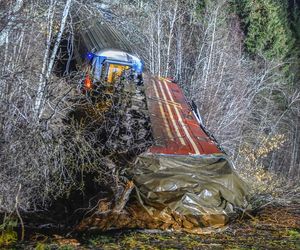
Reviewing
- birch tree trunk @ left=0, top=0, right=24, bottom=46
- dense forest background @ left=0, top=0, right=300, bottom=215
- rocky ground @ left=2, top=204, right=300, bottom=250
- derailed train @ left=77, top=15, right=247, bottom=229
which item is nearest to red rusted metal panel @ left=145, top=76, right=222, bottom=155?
derailed train @ left=77, top=15, right=247, bottom=229

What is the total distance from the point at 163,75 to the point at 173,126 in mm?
11402

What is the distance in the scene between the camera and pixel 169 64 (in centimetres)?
2188

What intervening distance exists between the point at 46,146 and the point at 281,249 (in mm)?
3929

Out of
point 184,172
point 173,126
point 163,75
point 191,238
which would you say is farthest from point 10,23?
point 163,75

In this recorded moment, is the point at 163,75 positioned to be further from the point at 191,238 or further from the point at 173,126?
the point at 191,238

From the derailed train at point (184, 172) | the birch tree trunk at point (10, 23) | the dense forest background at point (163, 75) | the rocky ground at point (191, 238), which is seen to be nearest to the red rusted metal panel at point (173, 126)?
the derailed train at point (184, 172)

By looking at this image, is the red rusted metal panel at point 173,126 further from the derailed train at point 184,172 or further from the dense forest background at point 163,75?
the dense forest background at point 163,75

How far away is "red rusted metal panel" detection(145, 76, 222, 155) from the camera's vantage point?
312 inches

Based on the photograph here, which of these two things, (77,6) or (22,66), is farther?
(77,6)

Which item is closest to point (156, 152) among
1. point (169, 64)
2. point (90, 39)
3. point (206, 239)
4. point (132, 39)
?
point (206, 239)

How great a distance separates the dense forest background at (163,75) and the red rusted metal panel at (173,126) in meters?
1.13

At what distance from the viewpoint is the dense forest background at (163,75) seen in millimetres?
7484

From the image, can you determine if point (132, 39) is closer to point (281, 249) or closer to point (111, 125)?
point (111, 125)

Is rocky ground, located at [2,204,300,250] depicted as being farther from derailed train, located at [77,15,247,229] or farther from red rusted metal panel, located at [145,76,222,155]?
red rusted metal panel, located at [145,76,222,155]
